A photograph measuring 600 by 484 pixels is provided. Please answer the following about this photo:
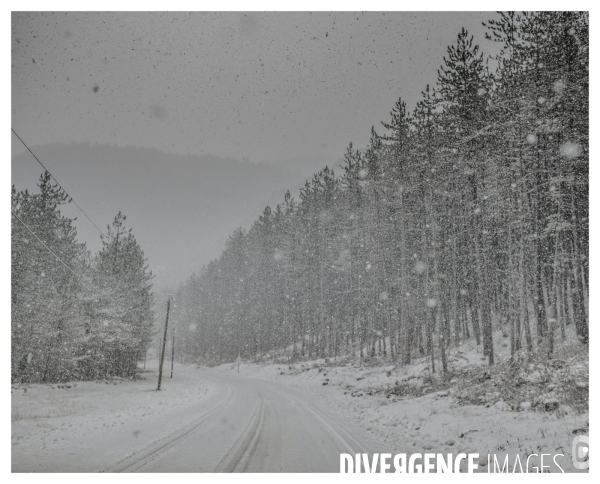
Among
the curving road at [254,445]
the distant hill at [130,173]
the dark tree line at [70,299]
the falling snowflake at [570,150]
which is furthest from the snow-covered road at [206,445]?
the dark tree line at [70,299]

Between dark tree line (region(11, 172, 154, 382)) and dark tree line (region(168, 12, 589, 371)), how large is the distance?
1455 centimetres

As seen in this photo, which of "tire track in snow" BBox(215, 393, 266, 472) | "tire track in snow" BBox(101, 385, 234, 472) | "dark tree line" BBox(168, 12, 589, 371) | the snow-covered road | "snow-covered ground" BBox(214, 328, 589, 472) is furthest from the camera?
"dark tree line" BBox(168, 12, 589, 371)

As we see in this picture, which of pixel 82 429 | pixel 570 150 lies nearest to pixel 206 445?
pixel 82 429

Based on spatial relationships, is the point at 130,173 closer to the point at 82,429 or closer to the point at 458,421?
the point at 82,429

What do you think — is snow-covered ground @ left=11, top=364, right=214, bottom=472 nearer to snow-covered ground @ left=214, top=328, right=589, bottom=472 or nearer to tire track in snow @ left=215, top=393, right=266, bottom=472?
tire track in snow @ left=215, top=393, right=266, bottom=472

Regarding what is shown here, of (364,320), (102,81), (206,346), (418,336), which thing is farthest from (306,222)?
(206,346)

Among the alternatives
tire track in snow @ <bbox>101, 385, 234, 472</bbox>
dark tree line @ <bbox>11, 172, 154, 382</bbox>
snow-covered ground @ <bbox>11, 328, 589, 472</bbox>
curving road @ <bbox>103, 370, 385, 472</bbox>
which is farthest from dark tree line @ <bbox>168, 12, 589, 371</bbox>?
dark tree line @ <bbox>11, 172, 154, 382</bbox>

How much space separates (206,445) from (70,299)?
71.7 ft

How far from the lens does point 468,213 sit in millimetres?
17719

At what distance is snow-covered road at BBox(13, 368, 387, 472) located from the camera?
5.84m

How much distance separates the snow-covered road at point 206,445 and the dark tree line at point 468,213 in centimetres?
800

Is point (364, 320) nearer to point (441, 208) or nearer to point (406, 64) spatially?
point (441, 208)

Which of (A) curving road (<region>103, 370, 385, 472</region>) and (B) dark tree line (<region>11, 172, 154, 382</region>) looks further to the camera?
(B) dark tree line (<region>11, 172, 154, 382</region>)

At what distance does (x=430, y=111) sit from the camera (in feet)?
60.3
